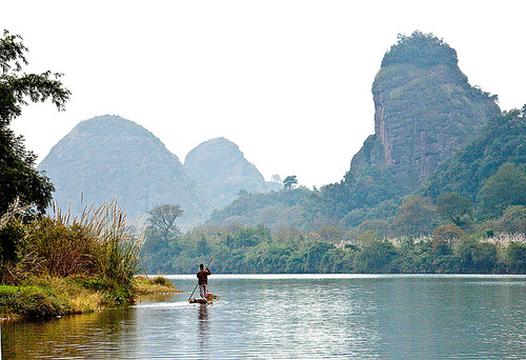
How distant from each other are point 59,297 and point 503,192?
Result: 101173 mm

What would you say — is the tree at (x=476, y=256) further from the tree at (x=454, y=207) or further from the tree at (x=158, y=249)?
the tree at (x=158, y=249)

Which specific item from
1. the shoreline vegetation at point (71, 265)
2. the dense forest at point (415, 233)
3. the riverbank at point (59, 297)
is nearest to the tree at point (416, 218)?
the dense forest at point (415, 233)

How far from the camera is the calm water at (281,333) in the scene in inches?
701

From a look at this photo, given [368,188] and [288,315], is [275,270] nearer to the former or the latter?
[368,188]

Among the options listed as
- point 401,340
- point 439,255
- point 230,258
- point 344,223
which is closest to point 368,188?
point 344,223

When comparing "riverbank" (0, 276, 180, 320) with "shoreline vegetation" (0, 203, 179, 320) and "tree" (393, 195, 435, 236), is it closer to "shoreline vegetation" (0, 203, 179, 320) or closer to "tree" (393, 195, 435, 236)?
"shoreline vegetation" (0, 203, 179, 320)

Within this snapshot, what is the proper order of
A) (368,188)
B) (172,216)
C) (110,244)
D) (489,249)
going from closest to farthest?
(110,244)
(489,249)
(172,216)
(368,188)

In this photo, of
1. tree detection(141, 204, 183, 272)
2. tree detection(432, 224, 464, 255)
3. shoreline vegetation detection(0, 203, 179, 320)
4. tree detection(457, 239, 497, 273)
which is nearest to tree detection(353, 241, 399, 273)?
tree detection(432, 224, 464, 255)

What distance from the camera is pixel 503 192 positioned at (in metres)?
122

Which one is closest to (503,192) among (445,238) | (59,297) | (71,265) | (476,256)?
(445,238)

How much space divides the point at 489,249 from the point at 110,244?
2882 inches

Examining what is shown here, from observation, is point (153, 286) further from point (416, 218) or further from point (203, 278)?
point (416, 218)

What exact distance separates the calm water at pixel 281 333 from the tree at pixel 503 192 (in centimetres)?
9072

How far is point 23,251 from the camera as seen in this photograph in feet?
97.8
